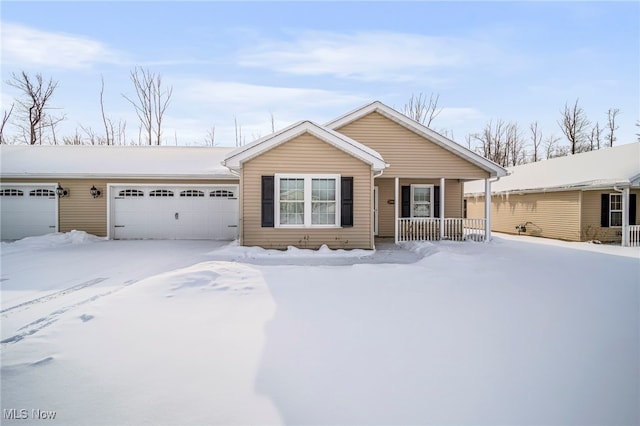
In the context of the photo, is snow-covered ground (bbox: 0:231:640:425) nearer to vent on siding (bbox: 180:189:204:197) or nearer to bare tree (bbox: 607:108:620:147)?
vent on siding (bbox: 180:189:204:197)

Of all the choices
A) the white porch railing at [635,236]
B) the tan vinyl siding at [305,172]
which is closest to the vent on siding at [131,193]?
the tan vinyl siding at [305,172]

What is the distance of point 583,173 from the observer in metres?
14.0

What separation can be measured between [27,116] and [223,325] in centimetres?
3495

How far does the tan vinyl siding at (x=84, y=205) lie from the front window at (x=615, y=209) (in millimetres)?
17605

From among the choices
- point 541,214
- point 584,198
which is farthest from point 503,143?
point 584,198

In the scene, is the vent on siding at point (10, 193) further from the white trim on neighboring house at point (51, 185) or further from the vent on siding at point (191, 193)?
the vent on siding at point (191, 193)

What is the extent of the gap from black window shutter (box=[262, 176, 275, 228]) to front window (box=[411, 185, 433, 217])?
21.6ft

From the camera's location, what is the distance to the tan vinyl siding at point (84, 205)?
13023mm

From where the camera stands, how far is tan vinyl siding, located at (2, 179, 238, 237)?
1302 cm

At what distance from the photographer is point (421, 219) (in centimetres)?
1267

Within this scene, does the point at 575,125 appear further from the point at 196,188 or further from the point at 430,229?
the point at 196,188

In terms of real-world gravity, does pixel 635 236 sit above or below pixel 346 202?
below

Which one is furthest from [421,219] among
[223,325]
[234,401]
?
[234,401]

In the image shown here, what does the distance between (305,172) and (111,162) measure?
8.99 metres
